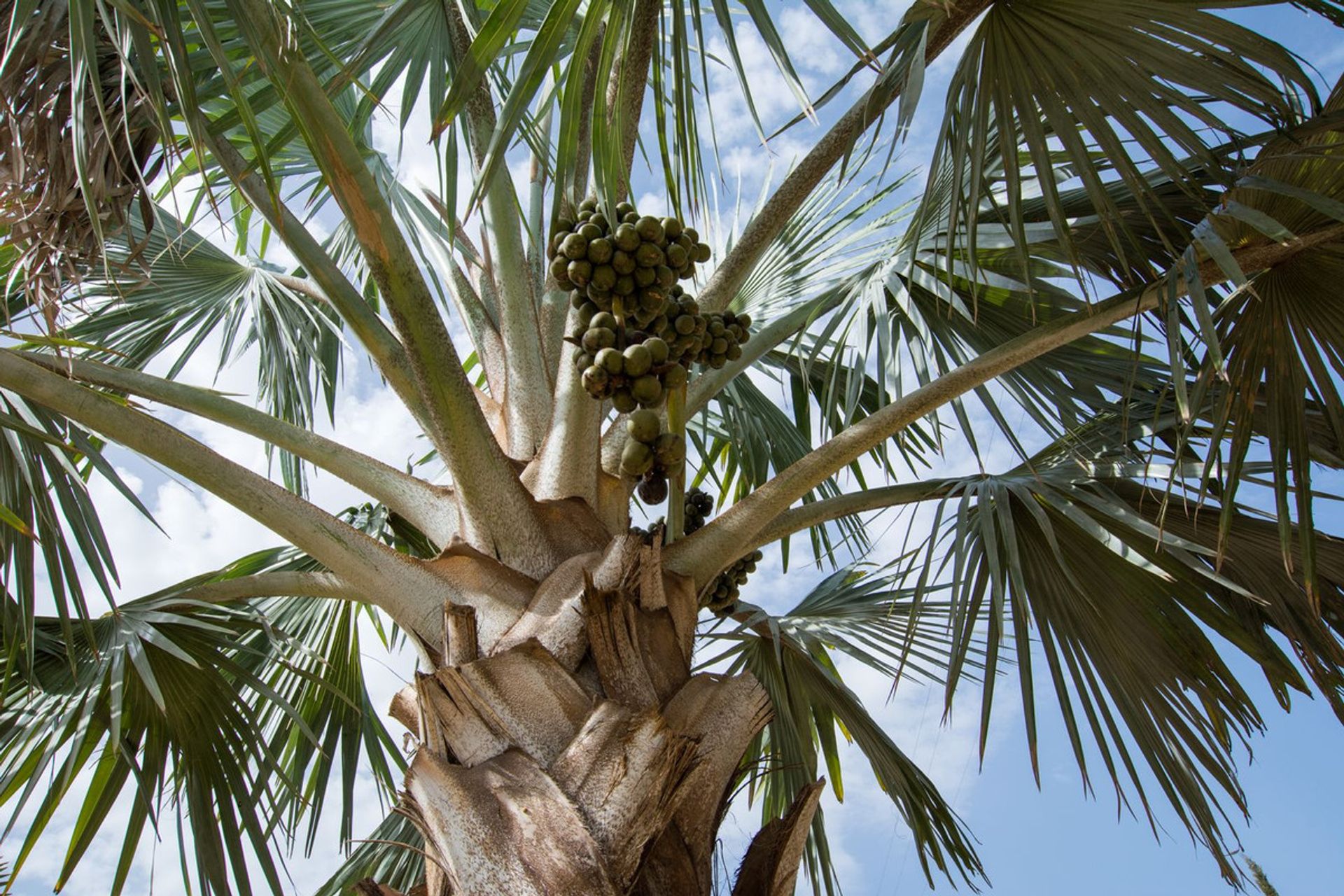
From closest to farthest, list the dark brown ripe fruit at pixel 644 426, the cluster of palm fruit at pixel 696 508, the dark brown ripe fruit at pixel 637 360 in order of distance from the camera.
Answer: the dark brown ripe fruit at pixel 637 360 → the dark brown ripe fruit at pixel 644 426 → the cluster of palm fruit at pixel 696 508

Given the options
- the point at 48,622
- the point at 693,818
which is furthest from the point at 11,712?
the point at 693,818

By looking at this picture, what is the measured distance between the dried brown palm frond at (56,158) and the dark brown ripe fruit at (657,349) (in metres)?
1.23

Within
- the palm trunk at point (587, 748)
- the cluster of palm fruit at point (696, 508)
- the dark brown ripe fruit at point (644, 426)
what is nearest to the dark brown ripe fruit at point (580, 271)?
the dark brown ripe fruit at point (644, 426)

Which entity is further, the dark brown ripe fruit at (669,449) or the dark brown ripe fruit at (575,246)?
the dark brown ripe fruit at (669,449)

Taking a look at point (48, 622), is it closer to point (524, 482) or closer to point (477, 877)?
point (524, 482)

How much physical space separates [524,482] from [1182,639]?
190 centimetres

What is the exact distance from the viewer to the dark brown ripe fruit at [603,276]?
273 centimetres

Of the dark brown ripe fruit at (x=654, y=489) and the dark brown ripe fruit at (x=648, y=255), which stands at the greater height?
the dark brown ripe fruit at (x=648, y=255)

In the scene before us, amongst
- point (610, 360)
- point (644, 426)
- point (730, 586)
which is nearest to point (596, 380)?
point (610, 360)

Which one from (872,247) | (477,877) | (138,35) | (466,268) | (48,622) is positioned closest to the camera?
(138,35)

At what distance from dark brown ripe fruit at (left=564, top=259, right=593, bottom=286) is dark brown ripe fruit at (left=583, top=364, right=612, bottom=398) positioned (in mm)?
209

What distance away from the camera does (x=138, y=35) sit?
193 cm

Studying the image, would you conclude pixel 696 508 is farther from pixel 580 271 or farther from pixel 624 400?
pixel 580 271

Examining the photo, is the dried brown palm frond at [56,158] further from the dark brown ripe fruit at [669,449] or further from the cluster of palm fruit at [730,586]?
the cluster of palm fruit at [730,586]
